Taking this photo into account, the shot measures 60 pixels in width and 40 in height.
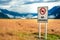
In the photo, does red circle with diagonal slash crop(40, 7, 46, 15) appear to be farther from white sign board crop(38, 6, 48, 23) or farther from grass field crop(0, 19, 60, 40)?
grass field crop(0, 19, 60, 40)

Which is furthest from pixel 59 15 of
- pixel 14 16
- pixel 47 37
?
pixel 14 16

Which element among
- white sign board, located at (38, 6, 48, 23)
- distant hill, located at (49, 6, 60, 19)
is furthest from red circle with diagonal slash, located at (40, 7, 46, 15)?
distant hill, located at (49, 6, 60, 19)

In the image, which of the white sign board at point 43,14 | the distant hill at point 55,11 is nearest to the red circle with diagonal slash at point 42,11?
the white sign board at point 43,14

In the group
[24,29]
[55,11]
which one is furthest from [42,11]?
[24,29]

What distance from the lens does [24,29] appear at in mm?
3625

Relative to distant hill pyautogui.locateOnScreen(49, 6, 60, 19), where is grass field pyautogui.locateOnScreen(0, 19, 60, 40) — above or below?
below

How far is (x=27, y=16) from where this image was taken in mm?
3625

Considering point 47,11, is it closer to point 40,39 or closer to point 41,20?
point 41,20

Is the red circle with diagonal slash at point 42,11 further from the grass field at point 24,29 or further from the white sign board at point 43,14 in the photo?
the grass field at point 24,29

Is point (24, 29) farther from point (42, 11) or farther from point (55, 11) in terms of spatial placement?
point (55, 11)

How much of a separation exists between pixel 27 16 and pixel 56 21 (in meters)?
0.49

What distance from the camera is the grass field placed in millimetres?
3559

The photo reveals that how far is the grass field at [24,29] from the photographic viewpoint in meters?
3.56

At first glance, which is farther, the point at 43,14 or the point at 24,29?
the point at 24,29
